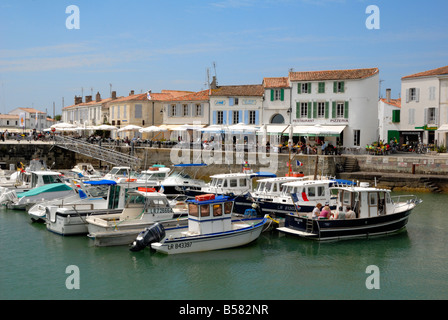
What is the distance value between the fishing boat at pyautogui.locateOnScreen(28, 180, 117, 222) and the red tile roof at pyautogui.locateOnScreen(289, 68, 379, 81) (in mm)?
22395

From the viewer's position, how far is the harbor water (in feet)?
44.6

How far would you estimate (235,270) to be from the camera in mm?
15523

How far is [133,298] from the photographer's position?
13125 mm

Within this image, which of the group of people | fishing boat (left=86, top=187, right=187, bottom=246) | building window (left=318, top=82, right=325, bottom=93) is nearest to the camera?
fishing boat (left=86, top=187, right=187, bottom=246)

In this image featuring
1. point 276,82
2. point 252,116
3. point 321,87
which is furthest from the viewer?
point 252,116

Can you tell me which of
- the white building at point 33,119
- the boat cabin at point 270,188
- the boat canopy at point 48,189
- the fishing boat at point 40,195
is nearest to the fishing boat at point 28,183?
the fishing boat at point 40,195

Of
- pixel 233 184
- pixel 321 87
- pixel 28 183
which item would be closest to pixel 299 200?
pixel 233 184

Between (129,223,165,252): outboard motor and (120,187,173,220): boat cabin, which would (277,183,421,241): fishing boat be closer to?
(120,187,173,220): boat cabin

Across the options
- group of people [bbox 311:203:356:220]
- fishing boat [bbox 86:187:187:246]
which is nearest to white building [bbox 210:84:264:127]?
fishing boat [bbox 86:187:187:246]

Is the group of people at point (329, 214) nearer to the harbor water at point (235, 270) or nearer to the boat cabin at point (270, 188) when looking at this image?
the harbor water at point (235, 270)

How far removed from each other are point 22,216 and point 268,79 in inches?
1012

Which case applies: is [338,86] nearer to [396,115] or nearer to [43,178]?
[396,115]

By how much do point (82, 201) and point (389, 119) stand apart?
115 feet
